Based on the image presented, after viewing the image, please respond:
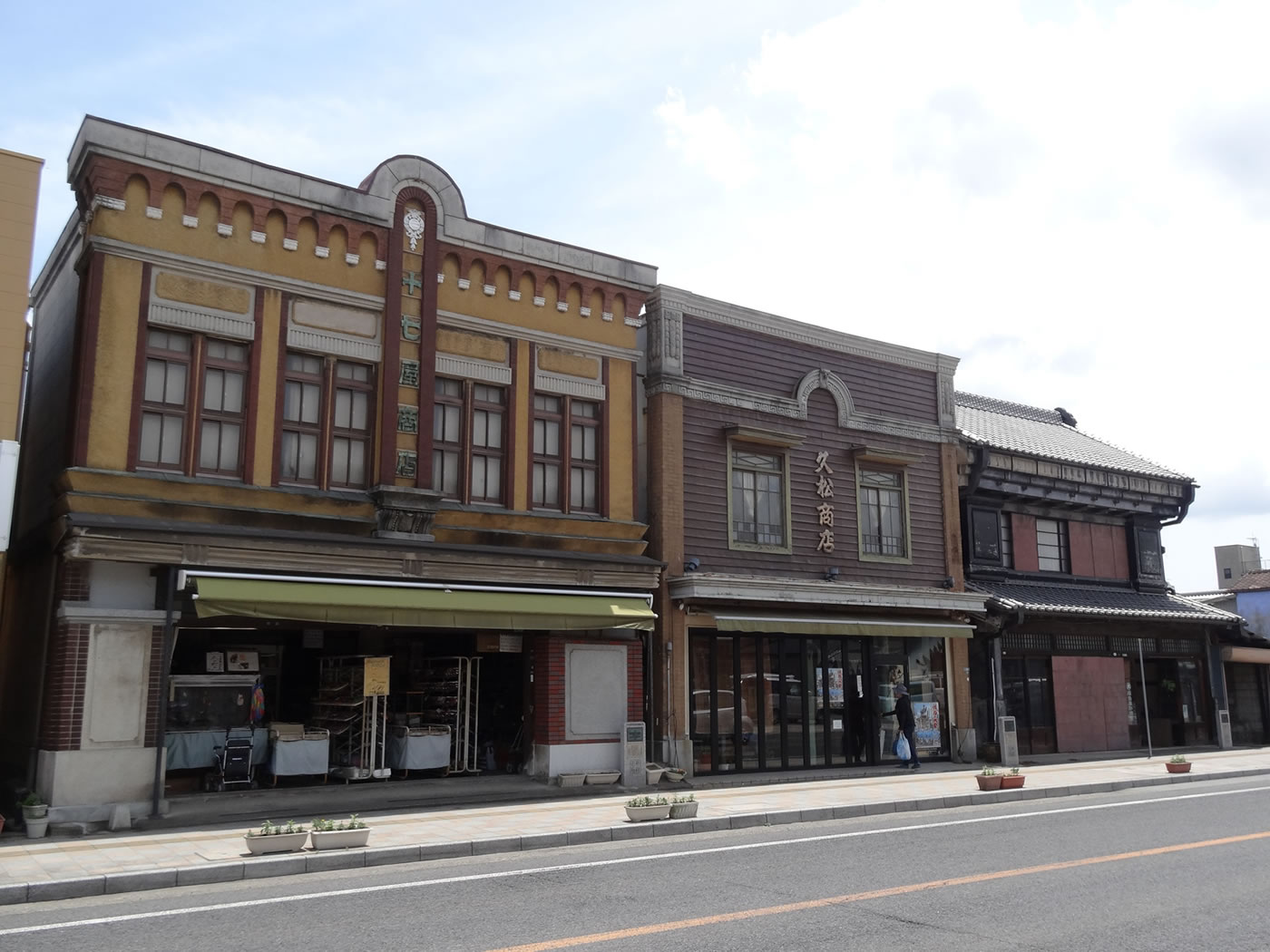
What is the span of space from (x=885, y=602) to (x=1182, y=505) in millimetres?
12864

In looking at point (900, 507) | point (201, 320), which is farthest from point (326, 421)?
point (900, 507)

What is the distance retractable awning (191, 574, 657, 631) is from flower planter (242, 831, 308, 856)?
3835mm

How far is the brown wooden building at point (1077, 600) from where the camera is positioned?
25.3 meters

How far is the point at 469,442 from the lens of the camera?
17.8 meters

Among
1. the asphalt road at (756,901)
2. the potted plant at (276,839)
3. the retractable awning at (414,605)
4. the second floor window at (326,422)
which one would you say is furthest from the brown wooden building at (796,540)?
the potted plant at (276,839)

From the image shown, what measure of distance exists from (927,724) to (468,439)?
12.5 meters

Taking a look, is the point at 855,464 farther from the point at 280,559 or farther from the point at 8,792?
the point at 8,792

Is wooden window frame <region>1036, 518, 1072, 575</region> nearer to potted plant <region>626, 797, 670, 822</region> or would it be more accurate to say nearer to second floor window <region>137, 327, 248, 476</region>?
potted plant <region>626, 797, 670, 822</region>

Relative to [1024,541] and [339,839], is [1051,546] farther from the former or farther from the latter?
[339,839]

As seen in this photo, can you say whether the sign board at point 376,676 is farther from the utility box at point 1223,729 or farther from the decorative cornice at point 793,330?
the utility box at point 1223,729

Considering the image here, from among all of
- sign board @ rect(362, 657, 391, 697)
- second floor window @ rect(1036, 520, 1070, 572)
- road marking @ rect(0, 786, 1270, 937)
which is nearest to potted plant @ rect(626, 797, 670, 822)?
road marking @ rect(0, 786, 1270, 937)

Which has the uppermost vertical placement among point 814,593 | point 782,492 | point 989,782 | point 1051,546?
point 782,492

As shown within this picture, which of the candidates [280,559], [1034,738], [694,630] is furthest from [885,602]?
[280,559]

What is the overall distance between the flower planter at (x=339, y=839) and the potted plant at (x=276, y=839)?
0.14m
